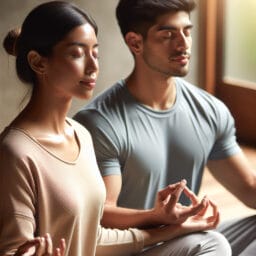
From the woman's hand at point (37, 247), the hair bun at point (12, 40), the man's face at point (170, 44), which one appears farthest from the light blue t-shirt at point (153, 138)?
the woman's hand at point (37, 247)

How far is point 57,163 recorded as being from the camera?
1525mm

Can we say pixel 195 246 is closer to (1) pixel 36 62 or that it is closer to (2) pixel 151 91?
(2) pixel 151 91

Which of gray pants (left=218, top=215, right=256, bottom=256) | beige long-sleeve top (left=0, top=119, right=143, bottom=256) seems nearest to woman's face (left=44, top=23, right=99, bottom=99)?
beige long-sleeve top (left=0, top=119, right=143, bottom=256)

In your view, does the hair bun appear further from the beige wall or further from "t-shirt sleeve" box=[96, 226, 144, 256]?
the beige wall

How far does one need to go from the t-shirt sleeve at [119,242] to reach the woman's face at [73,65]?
345mm

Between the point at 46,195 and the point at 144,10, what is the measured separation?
0.67m

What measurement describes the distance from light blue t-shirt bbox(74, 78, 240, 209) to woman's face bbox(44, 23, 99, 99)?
14.6 inches

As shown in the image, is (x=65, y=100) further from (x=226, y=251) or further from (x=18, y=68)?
(x=226, y=251)

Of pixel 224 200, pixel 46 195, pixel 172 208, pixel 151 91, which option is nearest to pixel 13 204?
pixel 46 195

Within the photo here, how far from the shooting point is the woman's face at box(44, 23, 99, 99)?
153 centimetres

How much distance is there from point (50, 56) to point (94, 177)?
0.26 meters

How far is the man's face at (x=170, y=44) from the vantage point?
195 centimetres

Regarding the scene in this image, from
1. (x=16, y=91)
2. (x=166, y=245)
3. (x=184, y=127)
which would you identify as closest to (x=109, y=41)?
(x=16, y=91)

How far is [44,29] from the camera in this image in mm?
1491
